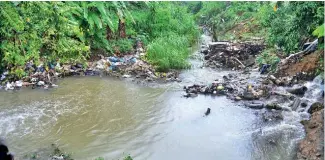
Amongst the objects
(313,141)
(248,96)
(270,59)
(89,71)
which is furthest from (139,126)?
(270,59)

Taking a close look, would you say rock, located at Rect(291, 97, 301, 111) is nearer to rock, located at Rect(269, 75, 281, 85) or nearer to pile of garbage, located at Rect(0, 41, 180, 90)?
rock, located at Rect(269, 75, 281, 85)

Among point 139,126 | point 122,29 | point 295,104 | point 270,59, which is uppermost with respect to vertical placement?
point 122,29

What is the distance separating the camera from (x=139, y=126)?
263 inches

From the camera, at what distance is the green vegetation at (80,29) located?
318cm

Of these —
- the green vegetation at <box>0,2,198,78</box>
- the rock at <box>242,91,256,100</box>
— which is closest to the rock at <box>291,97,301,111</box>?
the rock at <box>242,91,256,100</box>

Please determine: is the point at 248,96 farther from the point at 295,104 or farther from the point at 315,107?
the point at 315,107

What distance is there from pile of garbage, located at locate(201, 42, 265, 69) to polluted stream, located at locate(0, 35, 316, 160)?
3568 mm

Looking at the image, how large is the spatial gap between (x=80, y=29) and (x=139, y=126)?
9.86ft

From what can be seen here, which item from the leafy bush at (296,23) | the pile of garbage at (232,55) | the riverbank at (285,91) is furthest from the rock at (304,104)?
the pile of garbage at (232,55)

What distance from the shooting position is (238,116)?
7.21m

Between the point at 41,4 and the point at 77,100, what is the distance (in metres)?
5.23

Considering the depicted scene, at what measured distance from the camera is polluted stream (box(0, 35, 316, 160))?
5645mm

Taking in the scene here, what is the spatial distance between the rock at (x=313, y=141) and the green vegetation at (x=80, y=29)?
321 centimetres

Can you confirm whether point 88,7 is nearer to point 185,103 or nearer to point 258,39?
point 185,103
